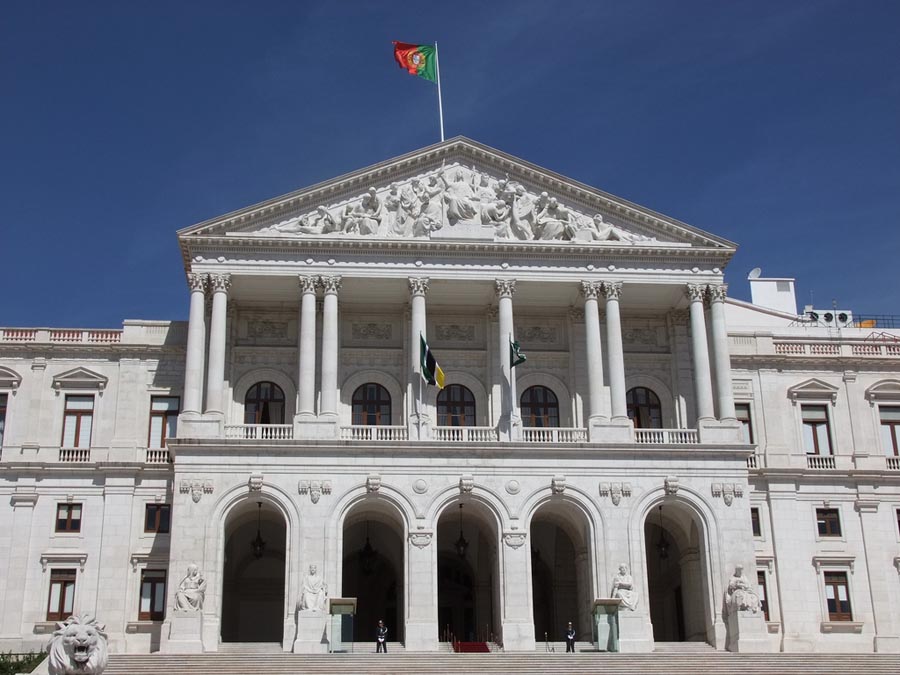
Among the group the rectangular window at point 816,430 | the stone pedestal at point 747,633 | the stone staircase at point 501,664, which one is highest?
the rectangular window at point 816,430

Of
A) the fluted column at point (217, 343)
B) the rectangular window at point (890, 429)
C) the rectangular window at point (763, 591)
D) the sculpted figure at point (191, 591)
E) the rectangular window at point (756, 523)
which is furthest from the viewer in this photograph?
the rectangular window at point (890, 429)

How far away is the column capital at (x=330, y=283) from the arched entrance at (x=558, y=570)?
1150 centimetres

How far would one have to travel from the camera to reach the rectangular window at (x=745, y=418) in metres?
54.8

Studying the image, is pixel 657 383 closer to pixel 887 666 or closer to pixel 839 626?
pixel 839 626

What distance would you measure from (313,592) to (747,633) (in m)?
15.1

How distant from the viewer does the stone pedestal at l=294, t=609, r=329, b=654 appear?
43562 mm

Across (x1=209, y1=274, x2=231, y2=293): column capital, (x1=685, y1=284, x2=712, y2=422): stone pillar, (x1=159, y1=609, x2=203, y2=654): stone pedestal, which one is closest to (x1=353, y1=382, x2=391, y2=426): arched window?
(x1=209, y1=274, x2=231, y2=293): column capital

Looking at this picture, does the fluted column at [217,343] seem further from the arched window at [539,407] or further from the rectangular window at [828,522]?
the rectangular window at [828,522]

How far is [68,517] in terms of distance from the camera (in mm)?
50906

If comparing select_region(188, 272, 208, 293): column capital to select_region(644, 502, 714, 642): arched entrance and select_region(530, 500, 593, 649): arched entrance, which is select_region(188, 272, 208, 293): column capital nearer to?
select_region(530, 500, 593, 649): arched entrance

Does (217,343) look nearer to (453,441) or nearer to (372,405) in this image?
(372,405)

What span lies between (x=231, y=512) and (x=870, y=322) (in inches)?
1622

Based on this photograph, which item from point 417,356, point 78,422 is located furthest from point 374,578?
point 78,422

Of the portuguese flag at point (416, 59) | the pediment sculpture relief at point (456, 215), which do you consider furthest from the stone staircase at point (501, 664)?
the portuguese flag at point (416, 59)
